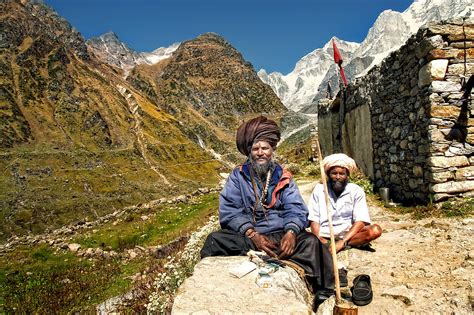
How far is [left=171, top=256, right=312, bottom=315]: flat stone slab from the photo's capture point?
135 inches

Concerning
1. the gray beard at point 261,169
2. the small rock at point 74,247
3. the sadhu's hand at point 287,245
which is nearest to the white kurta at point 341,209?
the gray beard at point 261,169

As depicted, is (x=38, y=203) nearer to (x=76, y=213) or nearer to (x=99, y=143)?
(x=76, y=213)

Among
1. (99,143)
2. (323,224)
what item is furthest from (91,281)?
(99,143)

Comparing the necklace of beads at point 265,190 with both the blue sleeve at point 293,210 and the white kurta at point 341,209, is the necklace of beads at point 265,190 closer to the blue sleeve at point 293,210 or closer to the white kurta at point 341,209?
the blue sleeve at point 293,210

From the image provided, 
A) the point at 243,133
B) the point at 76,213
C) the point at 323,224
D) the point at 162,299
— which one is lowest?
the point at 76,213

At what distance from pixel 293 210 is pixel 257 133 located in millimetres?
1125

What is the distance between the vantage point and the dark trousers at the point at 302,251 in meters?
4.40

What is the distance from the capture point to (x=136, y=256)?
→ 12953mm

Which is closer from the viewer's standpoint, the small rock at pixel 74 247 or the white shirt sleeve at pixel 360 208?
the white shirt sleeve at pixel 360 208

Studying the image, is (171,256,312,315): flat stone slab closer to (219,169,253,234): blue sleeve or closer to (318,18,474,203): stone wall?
(219,169,253,234): blue sleeve

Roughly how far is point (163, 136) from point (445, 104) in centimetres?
7790

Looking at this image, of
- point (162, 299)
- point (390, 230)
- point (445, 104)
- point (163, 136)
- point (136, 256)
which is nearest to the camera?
point (162, 299)

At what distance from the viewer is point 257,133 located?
520 centimetres

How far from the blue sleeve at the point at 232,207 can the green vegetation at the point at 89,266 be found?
510 centimetres
